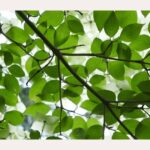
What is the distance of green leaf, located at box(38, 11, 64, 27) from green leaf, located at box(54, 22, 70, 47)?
0.01 m

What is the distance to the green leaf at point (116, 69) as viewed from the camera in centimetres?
67

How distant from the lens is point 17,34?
0.71 meters

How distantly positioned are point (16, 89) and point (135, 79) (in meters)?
0.22

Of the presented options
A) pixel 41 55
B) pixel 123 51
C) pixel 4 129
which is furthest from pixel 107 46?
pixel 4 129

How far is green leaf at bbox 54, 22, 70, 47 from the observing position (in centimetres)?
67

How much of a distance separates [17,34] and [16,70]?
7 centimetres

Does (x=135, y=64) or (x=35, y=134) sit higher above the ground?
(x=135, y=64)

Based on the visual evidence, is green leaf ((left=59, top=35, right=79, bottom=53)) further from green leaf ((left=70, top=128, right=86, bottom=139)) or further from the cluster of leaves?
green leaf ((left=70, top=128, right=86, bottom=139))

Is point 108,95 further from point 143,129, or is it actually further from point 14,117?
point 14,117

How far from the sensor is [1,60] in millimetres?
750

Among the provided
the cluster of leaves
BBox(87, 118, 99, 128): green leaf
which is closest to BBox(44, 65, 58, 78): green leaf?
the cluster of leaves

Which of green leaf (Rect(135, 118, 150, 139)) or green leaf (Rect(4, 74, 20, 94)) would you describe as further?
green leaf (Rect(4, 74, 20, 94))

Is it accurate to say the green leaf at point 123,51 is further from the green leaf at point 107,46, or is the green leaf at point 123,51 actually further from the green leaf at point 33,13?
the green leaf at point 33,13
